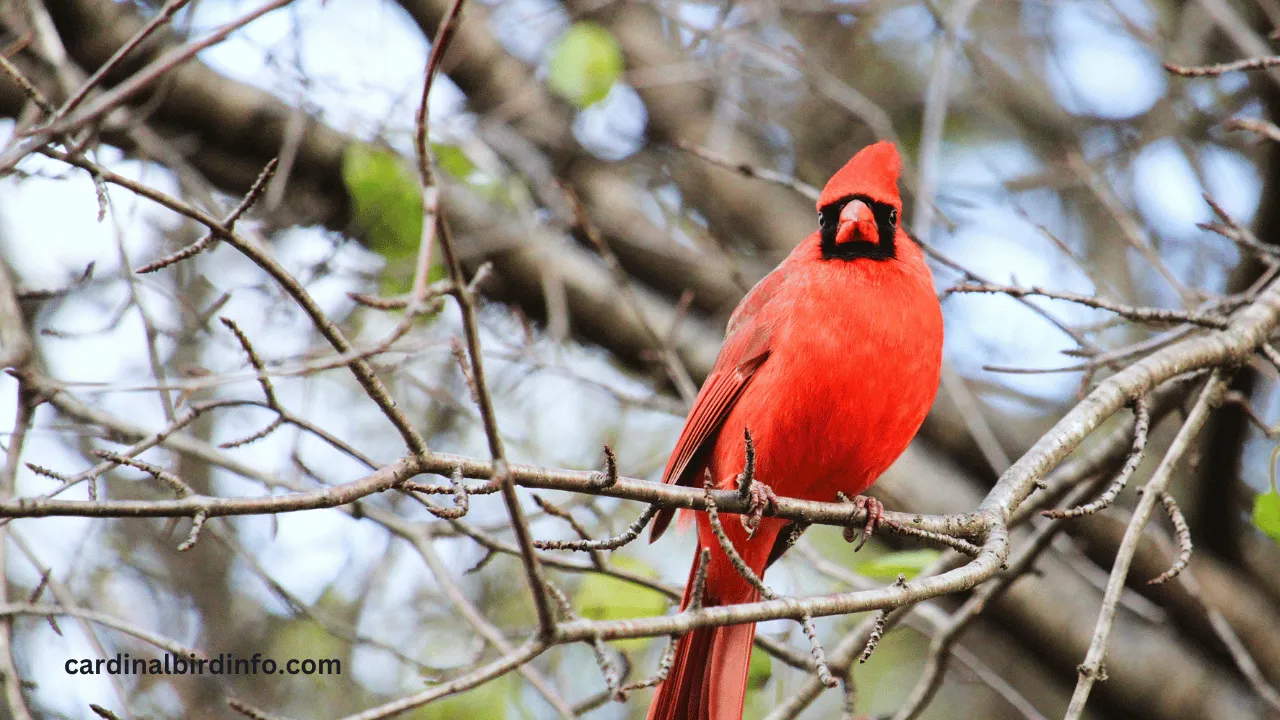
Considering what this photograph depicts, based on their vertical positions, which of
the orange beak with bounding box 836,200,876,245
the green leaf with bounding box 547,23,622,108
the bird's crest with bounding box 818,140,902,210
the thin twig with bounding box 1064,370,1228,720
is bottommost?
the thin twig with bounding box 1064,370,1228,720

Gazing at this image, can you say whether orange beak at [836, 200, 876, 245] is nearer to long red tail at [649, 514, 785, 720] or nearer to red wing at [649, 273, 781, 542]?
Answer: red wing at [649, 273, 781, 542]

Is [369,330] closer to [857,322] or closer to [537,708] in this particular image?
[537,708]

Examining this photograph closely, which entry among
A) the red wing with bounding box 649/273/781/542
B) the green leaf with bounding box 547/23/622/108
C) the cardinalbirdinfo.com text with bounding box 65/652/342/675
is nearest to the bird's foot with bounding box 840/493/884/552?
the red wing with bounding box 649/273/781/542

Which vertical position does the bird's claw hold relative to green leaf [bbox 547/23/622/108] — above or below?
below

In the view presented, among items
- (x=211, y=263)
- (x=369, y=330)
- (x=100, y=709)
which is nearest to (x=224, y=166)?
(x=211, y=263)

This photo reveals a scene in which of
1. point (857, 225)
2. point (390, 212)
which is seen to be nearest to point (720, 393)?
point (857, 225)

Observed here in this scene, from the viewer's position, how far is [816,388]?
2.69m

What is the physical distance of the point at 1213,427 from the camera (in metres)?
3.76

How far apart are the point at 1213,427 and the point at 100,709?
Result: 3.42 m

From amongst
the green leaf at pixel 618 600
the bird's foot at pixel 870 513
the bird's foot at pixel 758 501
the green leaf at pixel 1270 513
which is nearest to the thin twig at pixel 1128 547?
the green leaf at pixel 1270 513

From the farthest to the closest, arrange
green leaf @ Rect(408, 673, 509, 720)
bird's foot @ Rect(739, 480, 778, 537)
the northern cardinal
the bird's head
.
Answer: green leaf @ Rect(408, 673, 509, 720) → the bird's head → the northern cardinal → bird's foot @ Rect(739, 480, 778, 537)

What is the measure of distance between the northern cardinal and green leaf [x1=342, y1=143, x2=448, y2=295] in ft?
4.78

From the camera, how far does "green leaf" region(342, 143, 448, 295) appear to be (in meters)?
4.01

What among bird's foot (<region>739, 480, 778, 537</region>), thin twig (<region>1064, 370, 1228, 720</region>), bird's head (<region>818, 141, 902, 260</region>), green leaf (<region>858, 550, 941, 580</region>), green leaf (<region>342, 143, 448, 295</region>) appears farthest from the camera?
green leaf (<region>342, 143, 448, 295</region>)
